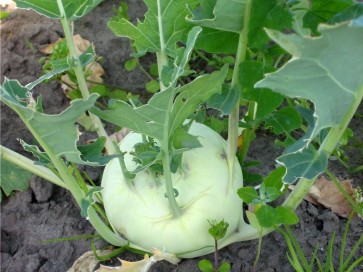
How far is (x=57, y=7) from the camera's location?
3.46 feet

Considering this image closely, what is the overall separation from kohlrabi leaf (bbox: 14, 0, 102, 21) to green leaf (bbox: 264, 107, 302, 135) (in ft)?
1.32

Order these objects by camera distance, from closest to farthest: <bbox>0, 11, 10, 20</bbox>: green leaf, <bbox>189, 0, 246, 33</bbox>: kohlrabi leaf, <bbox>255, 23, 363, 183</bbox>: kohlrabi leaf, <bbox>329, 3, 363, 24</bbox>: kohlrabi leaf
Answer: <bbox>255, 23, 363, 183</bbox>: kohlrabi leaf, <bbox>329, 3, 363, 24</bbox>: kohlrabi leaf, <bbox>189, 0, 246, 33</bbox>: kohlrabi leaf, <bbox>0, 11, 10, 20</bbox>: green leaf

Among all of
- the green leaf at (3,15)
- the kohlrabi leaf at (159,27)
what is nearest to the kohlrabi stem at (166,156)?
the kohlrabi leaf at (159,27)

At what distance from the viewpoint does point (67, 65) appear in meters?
1.05

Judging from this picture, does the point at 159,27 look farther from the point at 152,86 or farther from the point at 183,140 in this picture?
the point at 152,86

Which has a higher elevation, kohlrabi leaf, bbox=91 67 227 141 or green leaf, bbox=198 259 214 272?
kohlrabi leaf, bbox=91 67 227 141

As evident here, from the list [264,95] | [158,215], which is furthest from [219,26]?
[158,215]

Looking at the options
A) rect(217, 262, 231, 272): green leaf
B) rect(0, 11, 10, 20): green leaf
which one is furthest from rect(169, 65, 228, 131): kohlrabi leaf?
rect(0, 11, 10, 20): green leaf

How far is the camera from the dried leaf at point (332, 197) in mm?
1249

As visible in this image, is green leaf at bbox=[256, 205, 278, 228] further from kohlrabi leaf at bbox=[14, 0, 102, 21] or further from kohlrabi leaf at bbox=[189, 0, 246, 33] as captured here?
kohlrabi leaf at bbox=[14, 0, 102, 21]

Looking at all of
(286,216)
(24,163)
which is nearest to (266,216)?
(286,216)

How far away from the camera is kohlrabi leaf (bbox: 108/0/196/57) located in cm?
105

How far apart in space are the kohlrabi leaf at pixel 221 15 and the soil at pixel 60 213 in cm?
48

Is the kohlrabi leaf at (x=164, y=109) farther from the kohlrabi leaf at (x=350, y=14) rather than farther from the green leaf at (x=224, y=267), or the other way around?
the green leaf at (x=224, y=267)
